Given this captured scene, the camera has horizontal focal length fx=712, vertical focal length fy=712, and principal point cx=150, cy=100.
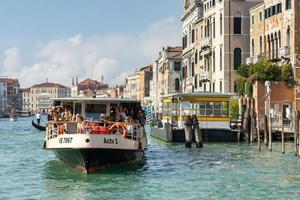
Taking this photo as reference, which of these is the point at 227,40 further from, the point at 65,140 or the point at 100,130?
the point at 65,140

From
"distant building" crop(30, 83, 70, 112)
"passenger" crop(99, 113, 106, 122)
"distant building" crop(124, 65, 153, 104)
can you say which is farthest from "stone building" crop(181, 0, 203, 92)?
"distant building" crop(30, 83, 70, 112)

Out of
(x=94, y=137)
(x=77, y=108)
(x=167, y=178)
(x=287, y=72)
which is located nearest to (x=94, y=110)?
(x=77, y=108)

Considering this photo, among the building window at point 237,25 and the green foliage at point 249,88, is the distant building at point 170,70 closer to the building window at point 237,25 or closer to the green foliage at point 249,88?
the building window at point 237,25

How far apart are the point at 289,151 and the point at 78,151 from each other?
8425mm

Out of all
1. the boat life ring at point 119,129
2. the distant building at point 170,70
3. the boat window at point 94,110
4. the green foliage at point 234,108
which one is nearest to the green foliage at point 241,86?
the green foliage at point 234,108

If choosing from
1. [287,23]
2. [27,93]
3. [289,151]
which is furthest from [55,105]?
[27,93]

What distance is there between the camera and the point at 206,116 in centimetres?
2541

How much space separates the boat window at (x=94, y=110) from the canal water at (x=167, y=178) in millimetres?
1365

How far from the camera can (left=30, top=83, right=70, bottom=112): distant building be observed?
149250 mm

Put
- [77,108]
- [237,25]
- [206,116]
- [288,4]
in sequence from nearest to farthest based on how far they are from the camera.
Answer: [77,108], [206,116], [288,4], [237,25]

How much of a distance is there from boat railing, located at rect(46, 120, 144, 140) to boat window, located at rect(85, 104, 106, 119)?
1.01 metres

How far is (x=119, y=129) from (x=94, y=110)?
5.89ft

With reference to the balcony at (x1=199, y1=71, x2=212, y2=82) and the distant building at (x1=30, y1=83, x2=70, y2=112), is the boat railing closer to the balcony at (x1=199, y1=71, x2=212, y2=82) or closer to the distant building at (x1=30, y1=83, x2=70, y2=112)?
the balcony at (x1=199, y1=71, x2=212, y2=82)

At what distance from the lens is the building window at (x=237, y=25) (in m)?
36.4
